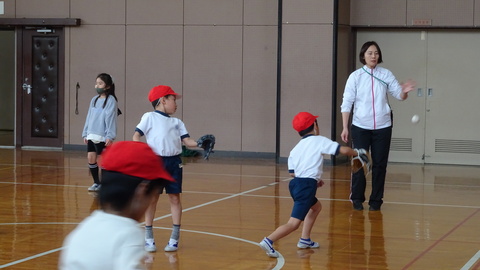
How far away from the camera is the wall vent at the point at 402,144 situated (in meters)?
17.7

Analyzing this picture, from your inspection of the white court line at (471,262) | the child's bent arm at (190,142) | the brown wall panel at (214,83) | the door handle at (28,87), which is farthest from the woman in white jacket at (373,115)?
the door handle at (28,87)

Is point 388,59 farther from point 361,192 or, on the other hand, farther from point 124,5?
point 361,192

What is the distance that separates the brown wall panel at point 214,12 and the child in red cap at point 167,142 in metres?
10.2

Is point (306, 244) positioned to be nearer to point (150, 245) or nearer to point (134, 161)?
point (150, 245)

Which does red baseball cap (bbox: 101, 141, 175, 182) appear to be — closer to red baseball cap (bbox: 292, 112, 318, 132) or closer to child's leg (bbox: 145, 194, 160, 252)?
child's leg (bbox: 145, 194, 160, 252)

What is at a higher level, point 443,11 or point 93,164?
point 443,11

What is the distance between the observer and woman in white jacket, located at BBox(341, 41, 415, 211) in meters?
10.8

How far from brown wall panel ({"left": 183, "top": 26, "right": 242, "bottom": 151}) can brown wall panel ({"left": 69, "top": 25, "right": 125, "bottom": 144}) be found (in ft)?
5.10

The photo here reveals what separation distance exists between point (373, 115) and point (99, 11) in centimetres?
989

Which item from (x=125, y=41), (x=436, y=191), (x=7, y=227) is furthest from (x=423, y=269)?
(x=125, y=41)

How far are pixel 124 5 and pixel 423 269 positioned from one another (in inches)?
511

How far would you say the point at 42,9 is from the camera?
19203mm

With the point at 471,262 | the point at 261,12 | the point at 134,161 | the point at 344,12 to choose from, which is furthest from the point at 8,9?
the point at 134,161

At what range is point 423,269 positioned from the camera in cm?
722
